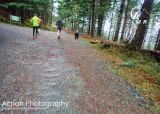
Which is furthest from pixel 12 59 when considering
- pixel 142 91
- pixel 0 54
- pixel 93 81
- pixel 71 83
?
pixel 142 91

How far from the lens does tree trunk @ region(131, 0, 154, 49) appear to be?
1016 centimetres

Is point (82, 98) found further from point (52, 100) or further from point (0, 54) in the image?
point (0, 54)

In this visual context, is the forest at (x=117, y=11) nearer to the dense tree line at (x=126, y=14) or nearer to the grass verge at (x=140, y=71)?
the dense tree line at (x=126, y=14)

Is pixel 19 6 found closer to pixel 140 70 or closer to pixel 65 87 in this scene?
pixel 140 70

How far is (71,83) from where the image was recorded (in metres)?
5.62

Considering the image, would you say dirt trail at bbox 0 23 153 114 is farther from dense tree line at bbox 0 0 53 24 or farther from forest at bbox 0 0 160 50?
dense tree line at bbox 0 0 53 24

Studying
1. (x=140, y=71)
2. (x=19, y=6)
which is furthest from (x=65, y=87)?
(x=19, y=6)

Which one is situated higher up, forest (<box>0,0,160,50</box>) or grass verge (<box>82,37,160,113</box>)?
forest (<box>0,0,160,50</box>)

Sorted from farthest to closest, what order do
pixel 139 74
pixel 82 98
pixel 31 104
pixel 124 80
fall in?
1. pixel 139 74
2. pixel 124 80
3. pixel 82 98
4. pixel 31 104

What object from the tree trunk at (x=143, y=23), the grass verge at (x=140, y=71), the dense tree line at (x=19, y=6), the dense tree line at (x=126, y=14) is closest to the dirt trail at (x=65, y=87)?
the grass verge at (x=140, y=71)

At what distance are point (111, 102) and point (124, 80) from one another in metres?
1.96

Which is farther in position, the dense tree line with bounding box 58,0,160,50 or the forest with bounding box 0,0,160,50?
the forest with bounding box 0,0,160,50

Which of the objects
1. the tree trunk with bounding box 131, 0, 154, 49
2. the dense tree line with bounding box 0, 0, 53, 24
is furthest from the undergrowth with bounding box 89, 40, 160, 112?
the dense tree line with bounding box 0, 0, 53, 24

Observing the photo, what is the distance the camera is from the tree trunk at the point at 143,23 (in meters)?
10.2
